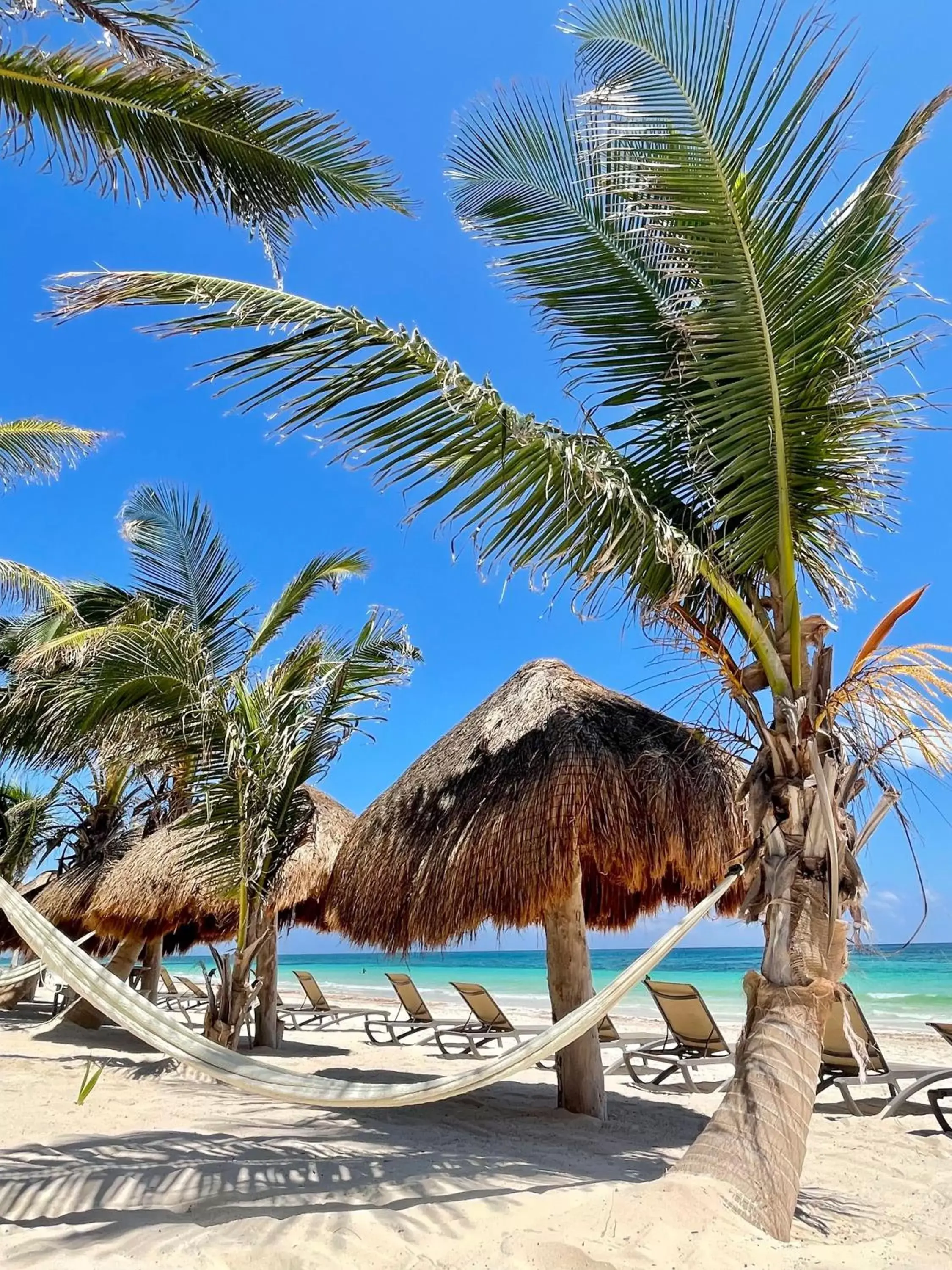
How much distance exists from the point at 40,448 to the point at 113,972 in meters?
5.01

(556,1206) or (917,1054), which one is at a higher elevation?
(556,1206)

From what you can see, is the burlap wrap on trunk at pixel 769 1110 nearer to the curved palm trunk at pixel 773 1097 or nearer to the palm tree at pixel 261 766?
the curved palm trunk at pixel 773 1097

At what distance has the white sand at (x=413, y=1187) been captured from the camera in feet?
7.23

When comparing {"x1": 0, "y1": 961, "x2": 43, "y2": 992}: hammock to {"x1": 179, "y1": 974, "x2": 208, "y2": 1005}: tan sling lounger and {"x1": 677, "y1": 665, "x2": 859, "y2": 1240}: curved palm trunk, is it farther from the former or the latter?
{"x1": 179, "y1": 974, "x2": 208, "y2": 1005}: tan sling lounger

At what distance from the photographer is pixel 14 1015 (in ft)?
34.8

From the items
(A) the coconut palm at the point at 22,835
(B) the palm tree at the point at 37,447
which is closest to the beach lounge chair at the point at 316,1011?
(A) the coconut palm at the point at 22,835

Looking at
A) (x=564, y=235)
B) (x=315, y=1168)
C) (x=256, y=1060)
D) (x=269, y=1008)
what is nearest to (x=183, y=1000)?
Answer: (x=269, y=1008)

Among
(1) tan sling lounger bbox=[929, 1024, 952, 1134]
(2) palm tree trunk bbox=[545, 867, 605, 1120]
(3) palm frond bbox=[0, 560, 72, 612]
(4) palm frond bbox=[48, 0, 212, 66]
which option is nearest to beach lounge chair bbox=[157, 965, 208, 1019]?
(3) palm frond bbox=[0, 560, 72, 612]

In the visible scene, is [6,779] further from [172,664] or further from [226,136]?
[226,136]

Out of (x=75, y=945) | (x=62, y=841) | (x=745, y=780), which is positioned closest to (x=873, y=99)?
(x=745, y=780)

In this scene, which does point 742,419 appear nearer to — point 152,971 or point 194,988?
point 152,971

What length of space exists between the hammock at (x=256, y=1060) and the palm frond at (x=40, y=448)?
406 cm

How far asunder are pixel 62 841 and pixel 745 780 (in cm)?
893

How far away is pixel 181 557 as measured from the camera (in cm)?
829
